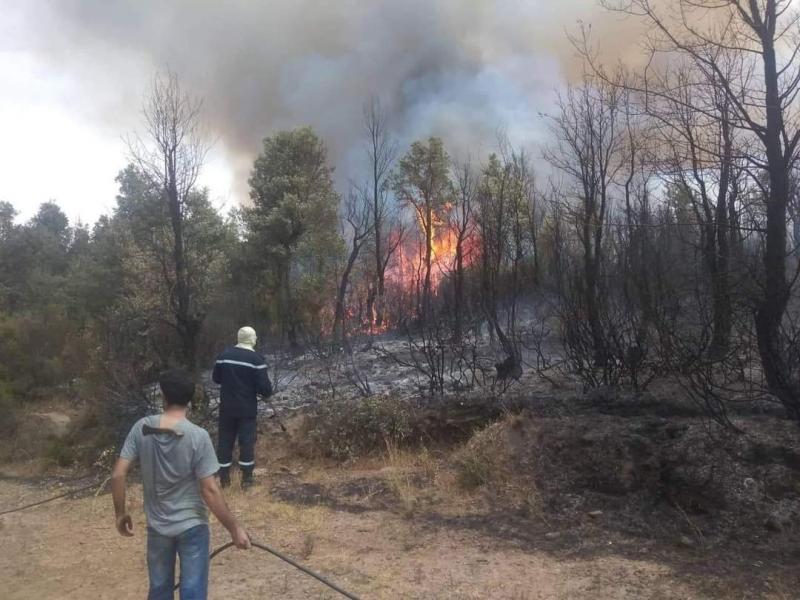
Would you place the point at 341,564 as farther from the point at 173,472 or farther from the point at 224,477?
the point at 224,477

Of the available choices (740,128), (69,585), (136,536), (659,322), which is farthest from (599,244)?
(69,585)

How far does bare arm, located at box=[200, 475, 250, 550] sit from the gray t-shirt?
5 centimetres

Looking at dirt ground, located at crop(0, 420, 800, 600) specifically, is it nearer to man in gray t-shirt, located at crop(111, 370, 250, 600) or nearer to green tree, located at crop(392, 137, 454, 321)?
man in gray t-shirt, located at crop(111, 370, 250, 600)

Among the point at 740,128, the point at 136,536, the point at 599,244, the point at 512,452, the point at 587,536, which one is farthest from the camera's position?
the point at 599,244

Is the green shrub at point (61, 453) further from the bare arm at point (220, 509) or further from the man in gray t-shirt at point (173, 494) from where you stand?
the bare arm at point (220, 509)

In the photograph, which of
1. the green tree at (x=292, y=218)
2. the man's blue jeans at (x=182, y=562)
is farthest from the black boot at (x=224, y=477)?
the green tree at (x=292, y=218)

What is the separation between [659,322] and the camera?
7832 mm

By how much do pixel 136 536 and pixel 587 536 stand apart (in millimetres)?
4249

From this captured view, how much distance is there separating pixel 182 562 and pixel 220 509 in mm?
416

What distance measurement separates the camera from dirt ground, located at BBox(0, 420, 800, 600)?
4629 millimetres

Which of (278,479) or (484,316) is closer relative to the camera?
(278,479)

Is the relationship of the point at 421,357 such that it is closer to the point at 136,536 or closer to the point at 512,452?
the point at 512,452

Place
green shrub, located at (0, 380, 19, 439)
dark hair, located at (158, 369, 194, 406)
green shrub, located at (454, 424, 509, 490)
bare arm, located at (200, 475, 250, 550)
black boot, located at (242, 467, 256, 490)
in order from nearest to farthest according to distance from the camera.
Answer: bare arm, located at (200, 475, 250, 550), dark hair, located at (158, 369, 194, 406), green shrub, located at (454, 424, 509, 490), black boot, located at (242, 467, 256, 490), green shrub, located at (0, 380, 19, 439)

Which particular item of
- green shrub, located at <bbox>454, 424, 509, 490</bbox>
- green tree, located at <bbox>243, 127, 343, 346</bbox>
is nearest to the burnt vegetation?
green shrub, located at <bbox>454, 424, 509, 490</bbox>
